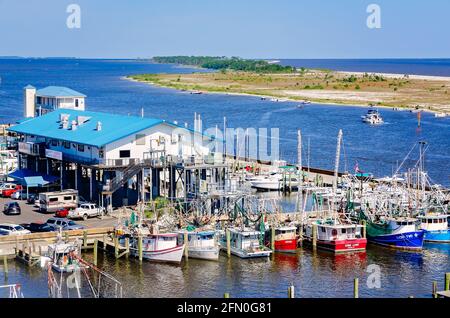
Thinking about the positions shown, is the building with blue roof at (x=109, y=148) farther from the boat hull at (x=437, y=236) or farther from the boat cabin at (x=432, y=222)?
the boat hull at (x=437, y=236)

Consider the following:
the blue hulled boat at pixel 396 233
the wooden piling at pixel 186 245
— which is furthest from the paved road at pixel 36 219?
the blue hulled boat at pixel 396 233

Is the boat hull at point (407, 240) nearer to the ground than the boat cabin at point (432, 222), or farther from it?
nearer to the ground

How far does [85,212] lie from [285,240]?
45.1 feet

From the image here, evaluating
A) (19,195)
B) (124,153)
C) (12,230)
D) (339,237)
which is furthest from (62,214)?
(339,237)

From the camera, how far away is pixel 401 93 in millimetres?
177125

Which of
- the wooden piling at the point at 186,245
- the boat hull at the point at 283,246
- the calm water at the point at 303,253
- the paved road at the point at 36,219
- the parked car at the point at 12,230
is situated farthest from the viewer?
the paved road at the point at 36,219

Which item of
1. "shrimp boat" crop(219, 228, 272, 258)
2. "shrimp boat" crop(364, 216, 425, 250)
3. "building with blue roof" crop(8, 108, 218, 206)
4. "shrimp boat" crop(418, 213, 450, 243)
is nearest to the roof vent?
"building with blue roof" crop(8, 108, 218, 206)

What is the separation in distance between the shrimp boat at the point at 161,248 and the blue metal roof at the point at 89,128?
41.1ft

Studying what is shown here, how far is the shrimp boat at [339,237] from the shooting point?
47688mm

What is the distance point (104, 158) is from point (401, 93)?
13033cm

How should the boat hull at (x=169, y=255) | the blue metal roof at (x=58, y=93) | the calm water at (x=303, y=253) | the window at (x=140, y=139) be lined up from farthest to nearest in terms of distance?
the blue metal roof at (x=58, y=93) < the window at (x=140, y=139) < the boat hull at (x=169, y=255) < the calm water at (x=303, y=253)

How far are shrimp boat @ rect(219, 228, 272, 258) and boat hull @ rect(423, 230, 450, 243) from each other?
11.2 meters
